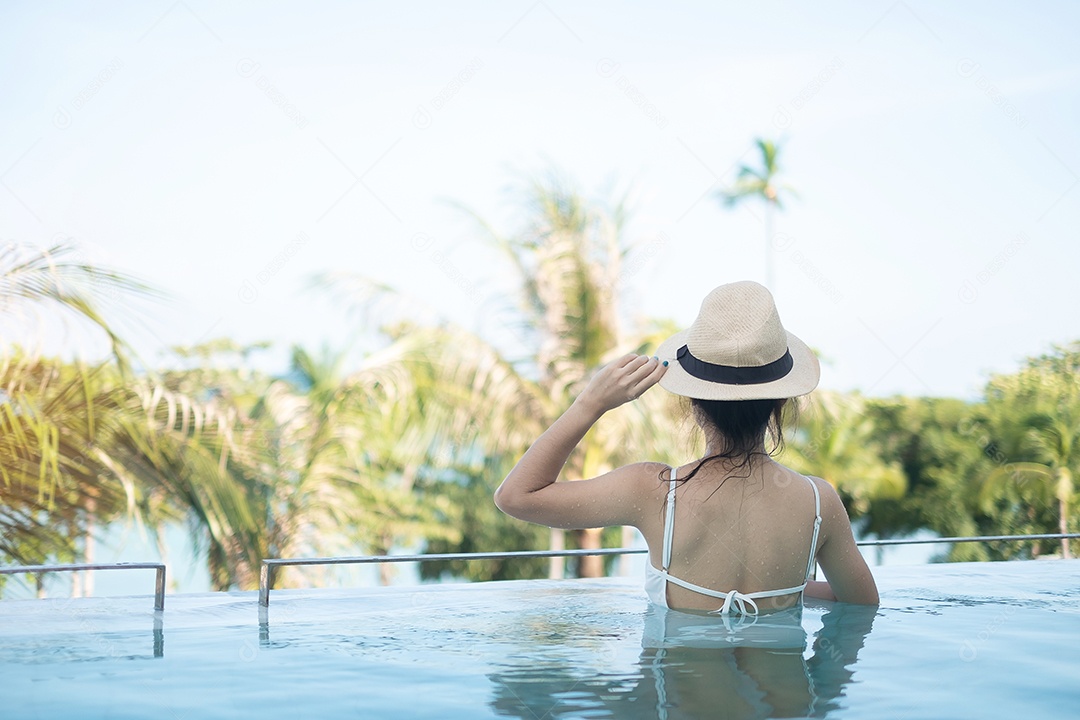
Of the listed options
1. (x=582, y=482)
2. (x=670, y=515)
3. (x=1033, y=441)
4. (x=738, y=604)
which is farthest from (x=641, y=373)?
(x=1033, y=441)

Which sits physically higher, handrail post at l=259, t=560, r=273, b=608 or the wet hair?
the wet hair

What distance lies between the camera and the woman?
8.29ft

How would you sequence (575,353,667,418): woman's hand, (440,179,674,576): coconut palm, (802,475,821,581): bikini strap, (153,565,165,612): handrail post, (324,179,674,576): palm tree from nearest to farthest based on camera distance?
(575,353,667,418): woman's hand → (802,475,821,581): bikini strap → (153,565,165,612): handrail post → (324,179,674,576): palm tree → (440,179,674,576): coconut palm

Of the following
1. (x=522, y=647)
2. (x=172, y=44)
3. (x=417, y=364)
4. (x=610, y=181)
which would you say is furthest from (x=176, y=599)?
(x=172, y=44)

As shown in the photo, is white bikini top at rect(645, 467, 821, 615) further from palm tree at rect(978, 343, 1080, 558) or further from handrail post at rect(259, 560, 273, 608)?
palm tree at rect(978, 343, 1080, 558)

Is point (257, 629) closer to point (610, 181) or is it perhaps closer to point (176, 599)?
point (176, 599)

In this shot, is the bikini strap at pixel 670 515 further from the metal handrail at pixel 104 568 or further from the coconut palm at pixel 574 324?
the coconut palm at pixel 574 324

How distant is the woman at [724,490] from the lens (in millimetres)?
2525

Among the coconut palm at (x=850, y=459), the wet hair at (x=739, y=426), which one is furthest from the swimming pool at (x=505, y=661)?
the coconut palm at (x=850, y=459)

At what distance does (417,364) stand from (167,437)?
5966mm

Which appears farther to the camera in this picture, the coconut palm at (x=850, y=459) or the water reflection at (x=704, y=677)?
the coconut palm at (x=850, y=459)

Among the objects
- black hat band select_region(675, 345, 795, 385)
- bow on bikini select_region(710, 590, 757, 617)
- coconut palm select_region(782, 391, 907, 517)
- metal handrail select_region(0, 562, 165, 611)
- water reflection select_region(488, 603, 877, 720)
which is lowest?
water reflection select_region(488, 603, 877, 720)

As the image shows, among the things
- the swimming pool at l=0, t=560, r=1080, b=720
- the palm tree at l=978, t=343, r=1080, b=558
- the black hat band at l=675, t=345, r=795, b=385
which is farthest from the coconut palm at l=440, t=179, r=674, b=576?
the palm tree at l=978, t=343, r=1080, b=558

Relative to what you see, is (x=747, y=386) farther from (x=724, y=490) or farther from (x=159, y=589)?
(x=159, y=589)
